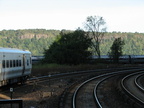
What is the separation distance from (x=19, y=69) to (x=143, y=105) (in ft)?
39.9

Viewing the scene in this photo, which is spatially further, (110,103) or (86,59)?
Result: (86,59)

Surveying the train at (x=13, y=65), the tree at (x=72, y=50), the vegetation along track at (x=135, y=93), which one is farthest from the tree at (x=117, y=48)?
the train at (x=13, y=65)

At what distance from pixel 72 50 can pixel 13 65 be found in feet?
108

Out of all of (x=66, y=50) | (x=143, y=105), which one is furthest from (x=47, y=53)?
(x=143, y=105)

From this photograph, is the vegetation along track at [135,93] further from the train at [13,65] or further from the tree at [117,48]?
the tree at [117,48]

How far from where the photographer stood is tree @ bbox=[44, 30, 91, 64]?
54.1 metres

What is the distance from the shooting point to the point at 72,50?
179 ft

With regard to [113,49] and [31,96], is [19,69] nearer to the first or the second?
[31,96]

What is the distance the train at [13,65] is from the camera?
1991 cm

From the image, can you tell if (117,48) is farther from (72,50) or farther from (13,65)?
(13,65)

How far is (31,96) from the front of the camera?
18.1 meters

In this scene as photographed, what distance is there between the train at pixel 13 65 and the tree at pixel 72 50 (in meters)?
27.7

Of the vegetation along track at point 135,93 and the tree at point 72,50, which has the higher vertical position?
the tree at point 72,50

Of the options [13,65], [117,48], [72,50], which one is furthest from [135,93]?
[117,48]
